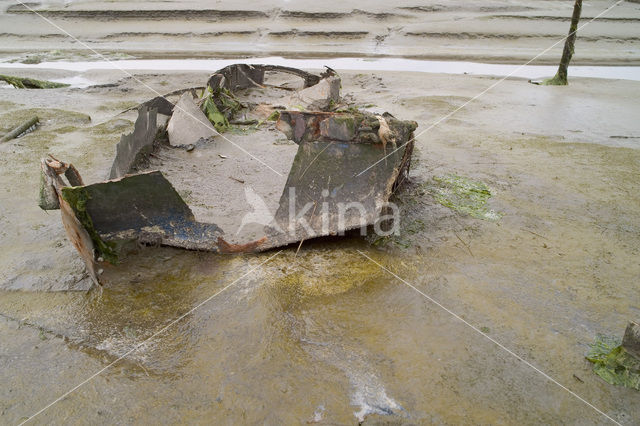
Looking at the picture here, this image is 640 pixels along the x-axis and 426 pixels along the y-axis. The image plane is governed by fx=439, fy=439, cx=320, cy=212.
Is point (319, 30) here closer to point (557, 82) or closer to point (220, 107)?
point (557, 82)

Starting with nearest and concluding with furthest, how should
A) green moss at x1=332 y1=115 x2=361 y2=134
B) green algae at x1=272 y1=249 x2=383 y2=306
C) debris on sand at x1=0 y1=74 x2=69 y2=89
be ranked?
green algae at x1=272 y1=249 x2=383 y2=306 → green moss at x1=332 y1=115 x2=361 y2=134 → debris on sand at x1=0 y1=74 x2=69 y2=89

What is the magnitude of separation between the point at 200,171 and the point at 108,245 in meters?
1.87

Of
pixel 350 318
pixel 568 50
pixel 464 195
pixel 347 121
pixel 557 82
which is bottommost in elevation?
pixel 350 318

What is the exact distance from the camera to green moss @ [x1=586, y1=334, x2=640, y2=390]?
2092 millimetres

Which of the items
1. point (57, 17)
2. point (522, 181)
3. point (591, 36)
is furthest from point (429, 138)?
point (57, 17)

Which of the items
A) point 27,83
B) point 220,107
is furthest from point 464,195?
point 27,83

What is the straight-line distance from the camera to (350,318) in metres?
2.46

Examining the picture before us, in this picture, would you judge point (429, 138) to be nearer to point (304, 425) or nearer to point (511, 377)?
point (511, 377)

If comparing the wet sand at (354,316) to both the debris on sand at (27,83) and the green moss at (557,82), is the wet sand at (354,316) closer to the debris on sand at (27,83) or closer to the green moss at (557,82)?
the debris on sand at (27,83)

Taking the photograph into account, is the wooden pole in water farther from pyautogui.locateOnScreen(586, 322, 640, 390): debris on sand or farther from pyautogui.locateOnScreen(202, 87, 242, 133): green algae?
pyautogui.locateOnScreen(586, 322, 640, 390): debris on sand

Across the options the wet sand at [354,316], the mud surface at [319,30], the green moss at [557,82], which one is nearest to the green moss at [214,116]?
the wet sand at [354,316]

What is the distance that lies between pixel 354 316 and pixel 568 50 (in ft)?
27.4

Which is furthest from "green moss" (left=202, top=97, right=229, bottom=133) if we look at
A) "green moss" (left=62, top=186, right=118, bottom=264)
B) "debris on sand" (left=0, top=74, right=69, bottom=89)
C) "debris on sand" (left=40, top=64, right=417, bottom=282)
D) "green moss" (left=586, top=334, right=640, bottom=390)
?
"green moss" (left=586, top=334, right=640, bottom=390)

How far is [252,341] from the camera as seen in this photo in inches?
90.3
